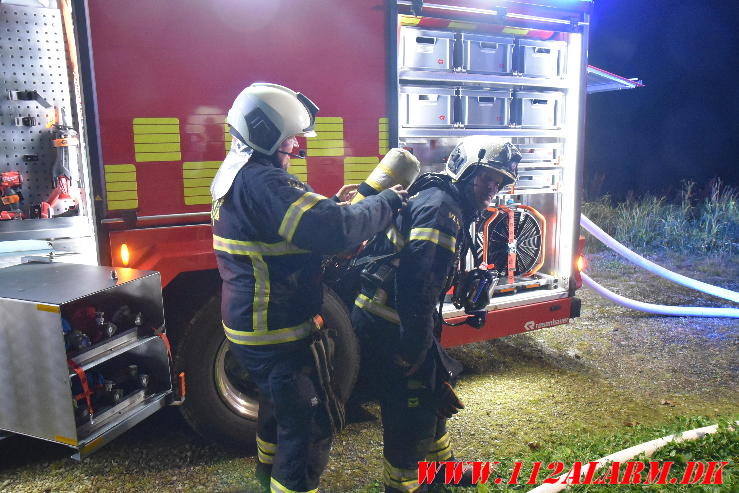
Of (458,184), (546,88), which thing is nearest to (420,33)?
(546,88)

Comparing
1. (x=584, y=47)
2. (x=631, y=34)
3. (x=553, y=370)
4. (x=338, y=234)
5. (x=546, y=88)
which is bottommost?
(x=553, y=370)

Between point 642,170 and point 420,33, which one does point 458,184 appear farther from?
point 642,170

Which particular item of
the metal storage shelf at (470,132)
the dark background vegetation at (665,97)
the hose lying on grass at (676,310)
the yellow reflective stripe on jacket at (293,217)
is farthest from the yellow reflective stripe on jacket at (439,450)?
the dark background vegetation at (665,97)

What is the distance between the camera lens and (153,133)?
10.2ft

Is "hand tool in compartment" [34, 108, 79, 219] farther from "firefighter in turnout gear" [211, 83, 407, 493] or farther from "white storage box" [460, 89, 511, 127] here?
"white storage box" [460, 89, 511, 127]

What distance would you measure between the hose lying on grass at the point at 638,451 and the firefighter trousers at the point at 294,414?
109 centimetres

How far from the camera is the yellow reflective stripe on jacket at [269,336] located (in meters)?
2.37

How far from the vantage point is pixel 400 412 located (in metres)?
2.73

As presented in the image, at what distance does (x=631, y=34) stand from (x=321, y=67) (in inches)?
876

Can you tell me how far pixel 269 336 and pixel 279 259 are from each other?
0.33 metres

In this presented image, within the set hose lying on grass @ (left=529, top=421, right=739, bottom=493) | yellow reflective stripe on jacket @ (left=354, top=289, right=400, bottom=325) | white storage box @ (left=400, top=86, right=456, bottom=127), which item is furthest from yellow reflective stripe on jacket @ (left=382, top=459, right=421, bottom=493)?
white storage box @ (left=400, top=86, right=456, bottom=127)

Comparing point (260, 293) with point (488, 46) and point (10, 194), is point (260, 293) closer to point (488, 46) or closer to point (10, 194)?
point (10, 194)

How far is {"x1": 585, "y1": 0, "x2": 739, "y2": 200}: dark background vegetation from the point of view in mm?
20172

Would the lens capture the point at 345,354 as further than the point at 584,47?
No
